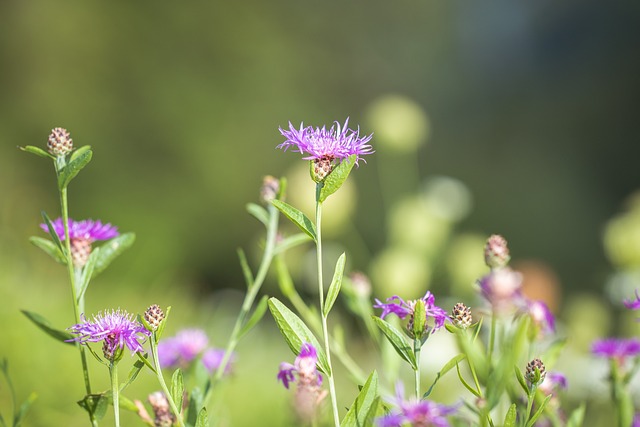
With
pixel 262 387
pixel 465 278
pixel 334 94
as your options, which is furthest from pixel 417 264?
pixel 334 94

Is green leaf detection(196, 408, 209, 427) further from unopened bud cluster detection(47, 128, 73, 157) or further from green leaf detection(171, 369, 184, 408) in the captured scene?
unopened bud cluster detection(47, 128, 73, 157)

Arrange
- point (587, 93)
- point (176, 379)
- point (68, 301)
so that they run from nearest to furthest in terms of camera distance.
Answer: point (176, 379) < point (68, 301) < point (587, 93)

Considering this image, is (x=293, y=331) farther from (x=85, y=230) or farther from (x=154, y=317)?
(x=85, y=230)

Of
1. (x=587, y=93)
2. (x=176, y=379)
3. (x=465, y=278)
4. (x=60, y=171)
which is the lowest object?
(x=176, y=379)

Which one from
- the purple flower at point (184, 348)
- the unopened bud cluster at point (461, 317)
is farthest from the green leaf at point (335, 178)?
the purple flower at point (184, 348)

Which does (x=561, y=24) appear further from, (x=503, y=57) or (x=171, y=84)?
(x=171, y=84)

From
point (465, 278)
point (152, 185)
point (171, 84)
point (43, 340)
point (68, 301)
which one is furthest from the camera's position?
point (171, 84)

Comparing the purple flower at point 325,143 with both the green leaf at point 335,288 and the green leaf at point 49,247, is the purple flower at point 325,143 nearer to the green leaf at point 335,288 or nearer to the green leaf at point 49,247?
the green leaf at point 335,288

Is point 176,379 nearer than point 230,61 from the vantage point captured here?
Yes
